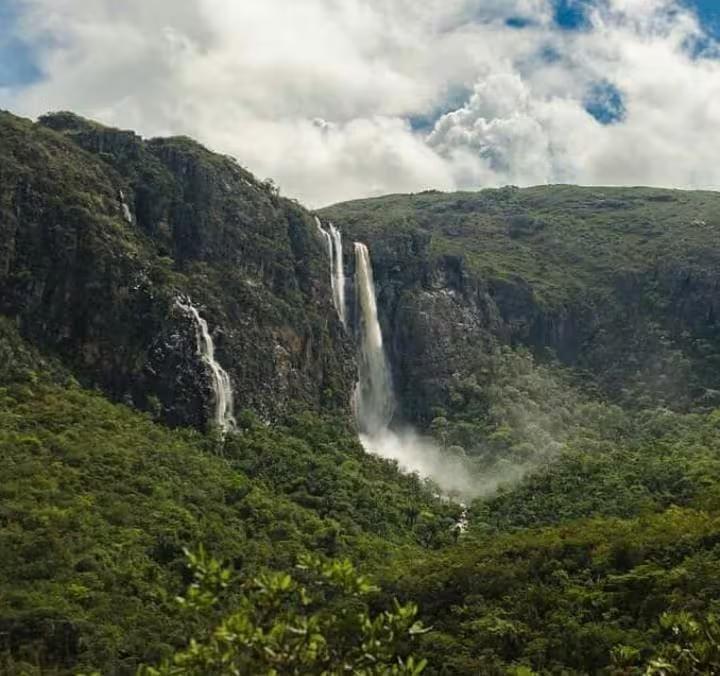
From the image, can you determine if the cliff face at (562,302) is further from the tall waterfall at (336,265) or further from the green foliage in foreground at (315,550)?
the green foliage in foreground at (315,550)

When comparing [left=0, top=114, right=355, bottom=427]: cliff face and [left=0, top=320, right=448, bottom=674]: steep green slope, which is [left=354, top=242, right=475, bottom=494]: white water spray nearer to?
[left=0, top=114, right=355, bottom=427]: cliff face

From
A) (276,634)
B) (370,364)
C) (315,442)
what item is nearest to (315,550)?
(315,442)

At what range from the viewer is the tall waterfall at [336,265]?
91.6 metres

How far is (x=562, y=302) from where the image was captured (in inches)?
4626

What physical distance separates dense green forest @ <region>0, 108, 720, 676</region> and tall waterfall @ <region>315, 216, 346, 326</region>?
4.94ft

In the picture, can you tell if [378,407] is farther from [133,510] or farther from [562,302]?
[133,510]

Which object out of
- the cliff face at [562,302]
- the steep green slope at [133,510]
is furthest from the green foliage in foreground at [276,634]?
the cliff face at [562,302]

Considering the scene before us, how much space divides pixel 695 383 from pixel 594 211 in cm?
7128

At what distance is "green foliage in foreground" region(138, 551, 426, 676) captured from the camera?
9.59 m

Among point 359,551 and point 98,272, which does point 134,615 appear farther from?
point 98,272

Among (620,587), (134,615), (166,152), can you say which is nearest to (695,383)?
(166,152)

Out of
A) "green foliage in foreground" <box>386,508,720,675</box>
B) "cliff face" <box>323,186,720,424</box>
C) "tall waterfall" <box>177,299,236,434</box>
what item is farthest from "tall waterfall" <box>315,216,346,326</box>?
"green foliage in foreground" <box>386,508,720,675</box>

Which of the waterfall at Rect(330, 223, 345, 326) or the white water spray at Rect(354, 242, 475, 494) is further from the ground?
the waterfall at Rect(330, 223, 345, 326)

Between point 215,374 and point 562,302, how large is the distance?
6104cm
